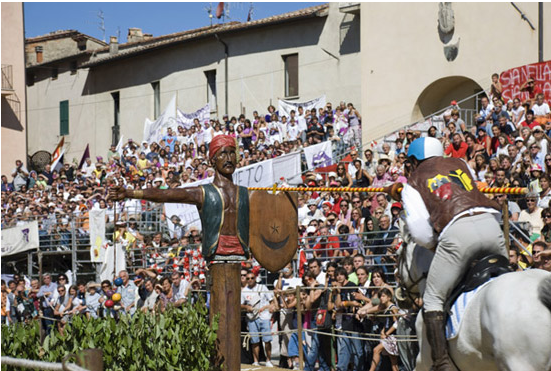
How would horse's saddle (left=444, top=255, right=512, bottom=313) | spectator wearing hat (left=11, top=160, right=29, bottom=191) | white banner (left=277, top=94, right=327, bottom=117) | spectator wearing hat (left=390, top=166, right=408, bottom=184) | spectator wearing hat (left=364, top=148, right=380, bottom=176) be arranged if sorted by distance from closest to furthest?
horse's saddle (left=444, top=255, right=512, bottom=313), spectator wearing hat (left=390, top=166, right=408, bottom=184), spectator wearing hat (left=364, top=148, right=380, bottom=176), white banner (left=277, top=94, right=327, bottom=117), spectator wearing hat (left=11, top=160, right=29, bottom=191)

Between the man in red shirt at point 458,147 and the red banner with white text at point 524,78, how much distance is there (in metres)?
3.65

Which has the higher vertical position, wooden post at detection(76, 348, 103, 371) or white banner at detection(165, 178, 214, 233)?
white banner at detection(165, 178, 214, 233)

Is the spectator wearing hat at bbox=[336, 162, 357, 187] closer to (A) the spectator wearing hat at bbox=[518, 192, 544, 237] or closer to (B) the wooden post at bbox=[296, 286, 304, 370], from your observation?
(A) the spectator wearing hat at bbox=[518, 192, 544, 237]

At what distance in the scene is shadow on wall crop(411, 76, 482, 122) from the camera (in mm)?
24656

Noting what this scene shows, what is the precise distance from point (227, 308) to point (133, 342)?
122cm

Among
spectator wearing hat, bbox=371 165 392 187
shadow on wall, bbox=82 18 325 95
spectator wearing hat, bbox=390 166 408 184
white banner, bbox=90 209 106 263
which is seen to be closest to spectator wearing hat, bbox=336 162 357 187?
spectator wearing hat, bbox=371 165 392 187

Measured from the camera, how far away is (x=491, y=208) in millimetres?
6758

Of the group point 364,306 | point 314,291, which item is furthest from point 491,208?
point 314,291

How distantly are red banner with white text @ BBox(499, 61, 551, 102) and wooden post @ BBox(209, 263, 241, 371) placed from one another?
41.0ft

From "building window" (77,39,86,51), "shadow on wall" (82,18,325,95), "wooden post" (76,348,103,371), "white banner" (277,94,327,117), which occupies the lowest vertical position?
"wooden post" (76,348,103,371)

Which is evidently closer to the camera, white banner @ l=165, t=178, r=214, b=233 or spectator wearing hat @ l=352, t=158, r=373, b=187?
spectator wearing hat @ l=352, t=158, r=373, b=187

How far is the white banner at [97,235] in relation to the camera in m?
21.2

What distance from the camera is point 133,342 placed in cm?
719

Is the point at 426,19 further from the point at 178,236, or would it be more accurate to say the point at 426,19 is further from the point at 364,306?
the point at 364,306
